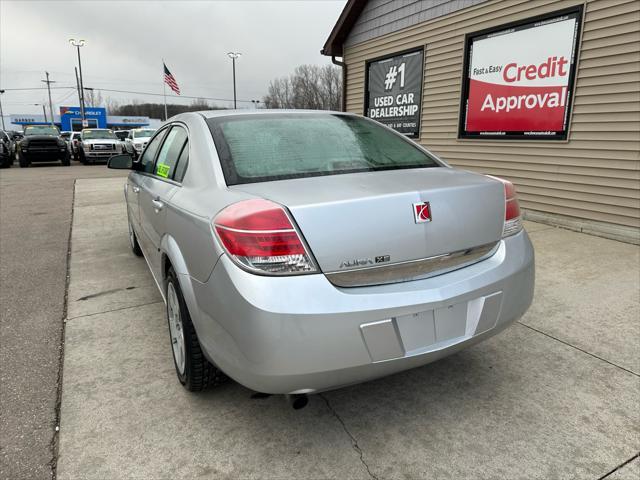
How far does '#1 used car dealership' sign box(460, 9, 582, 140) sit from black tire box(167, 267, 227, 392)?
232 inches

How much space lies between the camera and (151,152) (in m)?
3.65

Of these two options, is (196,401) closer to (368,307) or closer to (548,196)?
(368,307)

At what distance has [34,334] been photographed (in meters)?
3.18

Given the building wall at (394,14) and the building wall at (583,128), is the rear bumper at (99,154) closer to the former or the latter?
the building wall at (394,14)

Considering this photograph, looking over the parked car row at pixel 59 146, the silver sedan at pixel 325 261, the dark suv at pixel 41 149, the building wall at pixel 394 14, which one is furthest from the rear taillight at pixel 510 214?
the dark suv at pixel 41 149

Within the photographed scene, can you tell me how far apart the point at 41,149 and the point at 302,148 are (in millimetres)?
19880

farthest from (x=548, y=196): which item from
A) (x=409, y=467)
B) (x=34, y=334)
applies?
(x=34, y=334)

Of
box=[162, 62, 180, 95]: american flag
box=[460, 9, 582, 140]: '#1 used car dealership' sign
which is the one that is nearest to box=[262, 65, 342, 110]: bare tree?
box=[162, 62, 180, 95]: american flag

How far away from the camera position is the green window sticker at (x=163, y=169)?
9.54 ft

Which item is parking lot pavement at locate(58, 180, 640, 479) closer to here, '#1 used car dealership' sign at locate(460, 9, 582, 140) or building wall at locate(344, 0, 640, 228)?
building wall at locate(344, 0, 640, 228)

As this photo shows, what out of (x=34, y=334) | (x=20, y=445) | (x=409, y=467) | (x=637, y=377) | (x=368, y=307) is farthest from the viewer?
(x=34, y=334)

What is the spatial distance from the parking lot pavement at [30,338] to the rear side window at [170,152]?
4.41 ft

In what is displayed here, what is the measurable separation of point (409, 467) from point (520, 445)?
1.75 feet

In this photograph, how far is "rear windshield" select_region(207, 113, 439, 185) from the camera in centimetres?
220
